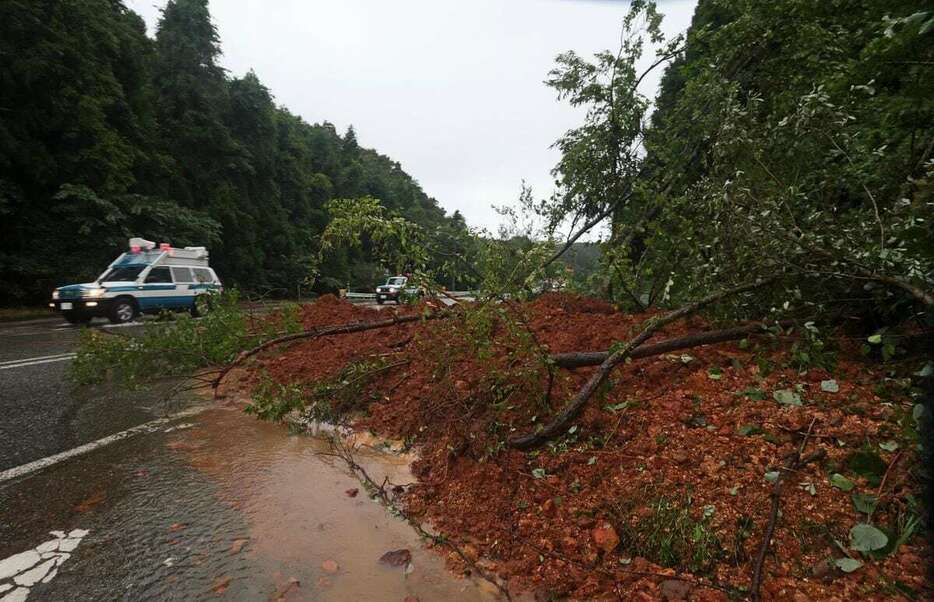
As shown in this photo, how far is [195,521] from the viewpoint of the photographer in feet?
→ 7.68

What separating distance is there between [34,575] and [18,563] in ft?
0.52

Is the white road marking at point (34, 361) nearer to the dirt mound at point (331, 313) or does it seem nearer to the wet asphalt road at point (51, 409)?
the wet asphalt road at point (51, 409)

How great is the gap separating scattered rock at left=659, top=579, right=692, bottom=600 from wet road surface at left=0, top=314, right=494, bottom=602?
700 millimetres

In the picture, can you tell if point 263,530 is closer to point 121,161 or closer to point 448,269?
point 448,269

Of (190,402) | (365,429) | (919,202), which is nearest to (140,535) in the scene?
(365,429)

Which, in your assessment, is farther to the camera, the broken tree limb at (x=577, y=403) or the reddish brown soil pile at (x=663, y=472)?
the broken tree limb at (x=577, y=403)

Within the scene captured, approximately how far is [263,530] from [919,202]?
160 inches

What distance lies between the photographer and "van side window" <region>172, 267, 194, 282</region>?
11.4 meters

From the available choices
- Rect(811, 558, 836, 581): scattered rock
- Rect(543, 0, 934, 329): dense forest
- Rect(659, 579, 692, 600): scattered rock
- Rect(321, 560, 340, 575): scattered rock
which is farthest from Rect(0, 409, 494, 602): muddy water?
Rect(543, 0, 934, 329): dense forest

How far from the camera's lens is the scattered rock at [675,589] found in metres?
1.60

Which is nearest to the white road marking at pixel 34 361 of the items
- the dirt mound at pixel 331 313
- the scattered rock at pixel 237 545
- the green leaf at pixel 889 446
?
the dirt mound at pixel 331 313

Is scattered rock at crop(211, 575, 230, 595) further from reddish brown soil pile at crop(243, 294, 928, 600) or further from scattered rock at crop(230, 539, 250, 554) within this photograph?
reddish brown soil pile at crop(243, 294, 928, 600)

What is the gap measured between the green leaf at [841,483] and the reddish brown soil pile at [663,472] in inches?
1.1

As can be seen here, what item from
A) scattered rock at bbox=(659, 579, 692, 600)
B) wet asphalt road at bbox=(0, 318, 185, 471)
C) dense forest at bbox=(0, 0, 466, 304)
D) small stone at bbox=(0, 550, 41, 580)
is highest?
dense forest at bbox=(0, 0, 466, 304)
